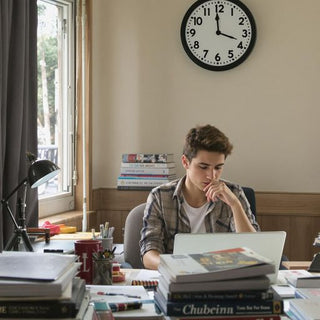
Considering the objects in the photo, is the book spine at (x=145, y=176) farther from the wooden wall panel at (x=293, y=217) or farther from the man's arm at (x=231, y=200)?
the man's arm at (x=231, y=200)

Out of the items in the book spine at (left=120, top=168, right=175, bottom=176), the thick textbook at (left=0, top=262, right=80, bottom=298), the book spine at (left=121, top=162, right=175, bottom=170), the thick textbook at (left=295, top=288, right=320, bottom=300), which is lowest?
the thick textbook at (left=295, top=288, right=320, bottom=300)

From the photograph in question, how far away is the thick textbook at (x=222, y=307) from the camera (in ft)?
4.85

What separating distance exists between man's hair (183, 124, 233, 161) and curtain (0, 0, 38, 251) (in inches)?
35.5

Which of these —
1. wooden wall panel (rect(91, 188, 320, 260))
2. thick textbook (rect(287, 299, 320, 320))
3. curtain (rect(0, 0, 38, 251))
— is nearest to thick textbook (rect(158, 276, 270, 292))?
thick textbook (rect(287, 299, 320, 320))

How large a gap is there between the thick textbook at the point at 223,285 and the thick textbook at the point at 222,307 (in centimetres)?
3

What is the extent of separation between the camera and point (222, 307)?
149cm

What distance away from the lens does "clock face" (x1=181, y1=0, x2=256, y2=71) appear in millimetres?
4227

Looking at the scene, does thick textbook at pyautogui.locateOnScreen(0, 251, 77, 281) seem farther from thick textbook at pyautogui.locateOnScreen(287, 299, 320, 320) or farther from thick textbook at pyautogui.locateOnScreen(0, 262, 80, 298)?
thick textbook at pyautogui.locateOnScreen(287, 299, 320, 320)

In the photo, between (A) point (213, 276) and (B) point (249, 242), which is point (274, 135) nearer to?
(B) point (249, 242)

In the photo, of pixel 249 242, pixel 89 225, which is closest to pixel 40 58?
pixel 89 225

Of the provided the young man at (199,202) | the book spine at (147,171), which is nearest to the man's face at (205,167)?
the young man at (199,202)

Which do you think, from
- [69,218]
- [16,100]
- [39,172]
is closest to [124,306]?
[39,172]

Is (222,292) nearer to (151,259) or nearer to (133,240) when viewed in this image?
(151,259)

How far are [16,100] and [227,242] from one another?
163 centimetres
